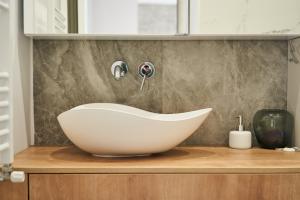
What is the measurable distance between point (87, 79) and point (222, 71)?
628 millimetres

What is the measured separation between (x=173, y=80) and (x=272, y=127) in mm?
487

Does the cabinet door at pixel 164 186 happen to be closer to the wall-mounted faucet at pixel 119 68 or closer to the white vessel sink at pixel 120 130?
the white vessel sink at pixel 120 130

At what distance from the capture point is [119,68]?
67.5 inches

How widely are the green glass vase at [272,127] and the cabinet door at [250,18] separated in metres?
0.36

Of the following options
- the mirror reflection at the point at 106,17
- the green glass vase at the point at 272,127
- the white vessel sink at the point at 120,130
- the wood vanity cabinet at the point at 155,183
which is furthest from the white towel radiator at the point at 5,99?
the green glass vase at the point at 272,127

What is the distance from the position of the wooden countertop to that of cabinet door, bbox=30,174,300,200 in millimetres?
20

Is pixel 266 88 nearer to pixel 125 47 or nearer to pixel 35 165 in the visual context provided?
pixel 125 47

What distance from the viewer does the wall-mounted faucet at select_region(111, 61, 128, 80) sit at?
1714 mm

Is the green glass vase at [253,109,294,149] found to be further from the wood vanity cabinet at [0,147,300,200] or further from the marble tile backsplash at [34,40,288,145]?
the wood vanity cabinet at [0,147,300,200]

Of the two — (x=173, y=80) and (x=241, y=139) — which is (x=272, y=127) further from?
(x=173, y=80)

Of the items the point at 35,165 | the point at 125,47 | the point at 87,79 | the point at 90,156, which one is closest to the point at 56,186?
the point at 35,165

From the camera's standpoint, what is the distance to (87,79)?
5.63 ft

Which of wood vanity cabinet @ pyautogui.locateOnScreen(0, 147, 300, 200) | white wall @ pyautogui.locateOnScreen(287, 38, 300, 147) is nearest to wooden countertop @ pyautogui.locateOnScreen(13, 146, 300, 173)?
wood vanity cabinet @ pyautogui.locateOnScreen(0, 147, 300, 200)

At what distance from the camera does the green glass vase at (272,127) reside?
1.62m
